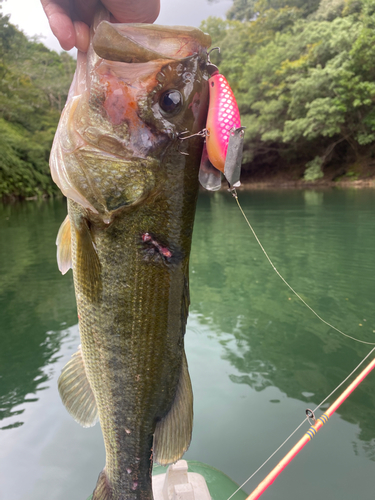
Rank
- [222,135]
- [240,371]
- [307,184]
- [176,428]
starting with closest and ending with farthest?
[222,135] < [176,428] < [240,371] < [307,184]

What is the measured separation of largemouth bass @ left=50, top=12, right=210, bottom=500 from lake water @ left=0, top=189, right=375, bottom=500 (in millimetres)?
1548

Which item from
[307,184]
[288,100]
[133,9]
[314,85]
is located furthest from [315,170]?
[133,9]

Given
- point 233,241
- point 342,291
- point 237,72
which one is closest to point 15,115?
point 237,72

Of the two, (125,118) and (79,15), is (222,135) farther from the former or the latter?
(79,15)

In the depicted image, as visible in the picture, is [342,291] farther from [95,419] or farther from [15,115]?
[15,115]

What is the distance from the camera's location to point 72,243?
1558 mm

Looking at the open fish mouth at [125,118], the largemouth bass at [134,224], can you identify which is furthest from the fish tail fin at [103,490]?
the open fish mouth at [125,118]

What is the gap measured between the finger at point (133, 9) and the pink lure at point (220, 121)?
44 cm

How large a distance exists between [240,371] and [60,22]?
→ 3622 mm

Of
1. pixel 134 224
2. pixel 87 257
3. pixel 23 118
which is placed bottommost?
Answer: pixel 87 257

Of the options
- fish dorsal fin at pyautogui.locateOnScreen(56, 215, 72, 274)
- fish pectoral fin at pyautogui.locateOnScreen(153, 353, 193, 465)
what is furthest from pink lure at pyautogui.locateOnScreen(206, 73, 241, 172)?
fish pectoral fin at pyautogui.locateOnScreen(153, 353, 193, 465)

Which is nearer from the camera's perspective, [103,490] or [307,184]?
[103,490]

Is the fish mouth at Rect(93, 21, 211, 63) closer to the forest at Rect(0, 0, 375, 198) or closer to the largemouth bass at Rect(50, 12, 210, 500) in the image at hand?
the largemouth bass at Rect(50, 12, 210, 500)

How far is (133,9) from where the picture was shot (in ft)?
4.60
